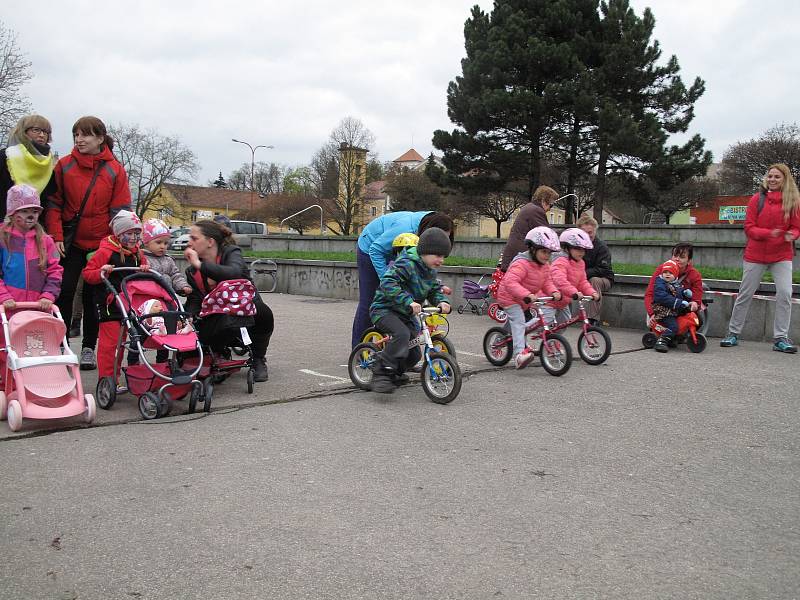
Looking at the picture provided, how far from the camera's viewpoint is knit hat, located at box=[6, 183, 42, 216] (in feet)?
17.7

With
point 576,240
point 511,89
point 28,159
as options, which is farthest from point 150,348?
point 511,89

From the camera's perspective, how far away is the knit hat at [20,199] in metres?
5.39

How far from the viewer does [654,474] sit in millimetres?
4230

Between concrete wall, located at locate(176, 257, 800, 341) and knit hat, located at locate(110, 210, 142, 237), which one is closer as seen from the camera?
knit hat, located at locate(110, 210, 142, 237)

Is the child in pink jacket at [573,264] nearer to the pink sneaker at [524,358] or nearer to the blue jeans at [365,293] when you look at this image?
the pink sneaker at [524,358]

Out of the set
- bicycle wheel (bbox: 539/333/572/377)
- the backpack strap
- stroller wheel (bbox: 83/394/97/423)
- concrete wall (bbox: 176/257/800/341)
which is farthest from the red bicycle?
stroller wheel (bbox: 83/394/97/423)

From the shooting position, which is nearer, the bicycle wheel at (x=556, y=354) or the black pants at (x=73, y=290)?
the black pants at (x=73, y=290)

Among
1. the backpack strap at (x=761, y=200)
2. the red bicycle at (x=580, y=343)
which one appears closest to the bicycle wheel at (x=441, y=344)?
the red bicycle at (x=580, y=343)

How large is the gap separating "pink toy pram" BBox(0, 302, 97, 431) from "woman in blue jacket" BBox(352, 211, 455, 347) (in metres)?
2.65

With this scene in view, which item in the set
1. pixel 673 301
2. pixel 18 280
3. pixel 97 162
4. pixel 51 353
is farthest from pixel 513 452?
pixel 673 301

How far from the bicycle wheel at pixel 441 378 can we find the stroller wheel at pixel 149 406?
2.07 m

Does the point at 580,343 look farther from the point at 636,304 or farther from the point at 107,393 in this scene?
the point at 107,393

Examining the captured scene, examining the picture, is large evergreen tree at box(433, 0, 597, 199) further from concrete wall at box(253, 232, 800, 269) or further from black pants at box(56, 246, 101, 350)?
black pants at box(56, 246, 101, 350)

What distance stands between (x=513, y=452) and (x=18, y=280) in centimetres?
378
